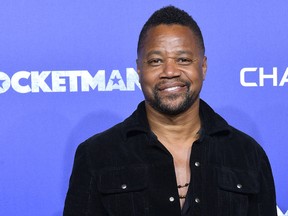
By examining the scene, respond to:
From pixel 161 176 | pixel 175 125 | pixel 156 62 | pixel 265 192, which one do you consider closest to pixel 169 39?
pixel 156 62

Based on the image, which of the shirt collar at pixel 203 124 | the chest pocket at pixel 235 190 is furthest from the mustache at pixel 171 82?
the chest pocket at pixel 235 190

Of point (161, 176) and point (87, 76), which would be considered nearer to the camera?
point (161, 176)

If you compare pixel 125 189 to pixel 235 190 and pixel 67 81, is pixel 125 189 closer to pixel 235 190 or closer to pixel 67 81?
pixel 235 190

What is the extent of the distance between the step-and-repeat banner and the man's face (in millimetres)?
423

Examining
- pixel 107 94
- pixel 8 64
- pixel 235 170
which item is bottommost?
pixel 235 170

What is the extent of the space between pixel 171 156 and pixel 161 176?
49mm

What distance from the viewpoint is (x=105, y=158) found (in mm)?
1102

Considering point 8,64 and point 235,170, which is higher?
point 8,64

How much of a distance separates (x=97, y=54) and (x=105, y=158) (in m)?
0.49

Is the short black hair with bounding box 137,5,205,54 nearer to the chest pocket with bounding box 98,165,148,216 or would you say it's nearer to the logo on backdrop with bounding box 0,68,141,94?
the chest pocket with bounding box 98,165,148,216

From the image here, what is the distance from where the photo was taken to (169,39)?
1079mm

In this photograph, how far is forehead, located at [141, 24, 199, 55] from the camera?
3.52 ft

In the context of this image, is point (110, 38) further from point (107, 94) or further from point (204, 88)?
point (204, 88)

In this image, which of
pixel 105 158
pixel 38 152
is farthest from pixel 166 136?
pixel 38 152
